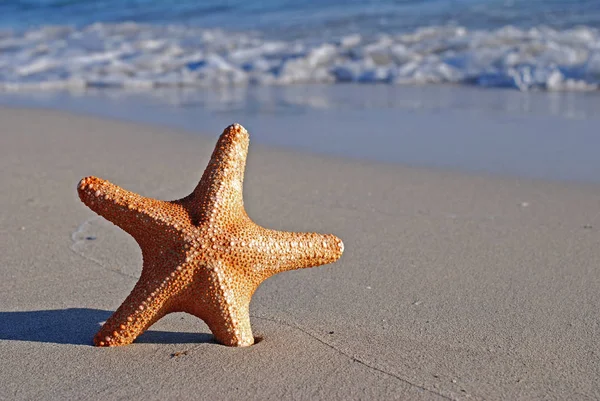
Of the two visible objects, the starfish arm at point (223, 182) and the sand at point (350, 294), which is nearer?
the sand at point (350, 294)

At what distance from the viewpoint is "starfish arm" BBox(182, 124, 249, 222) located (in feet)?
9.20

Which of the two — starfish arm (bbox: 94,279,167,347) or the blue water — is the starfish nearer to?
starfish arm (bbox: 94,279,167,347)

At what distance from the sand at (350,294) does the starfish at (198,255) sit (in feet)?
0.39

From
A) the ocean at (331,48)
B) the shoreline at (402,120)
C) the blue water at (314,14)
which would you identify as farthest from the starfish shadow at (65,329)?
the blue water at (314,14)

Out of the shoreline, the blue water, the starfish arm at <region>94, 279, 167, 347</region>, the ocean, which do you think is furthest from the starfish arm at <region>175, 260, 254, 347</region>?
the blue water

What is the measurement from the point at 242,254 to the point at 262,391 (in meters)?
0.51

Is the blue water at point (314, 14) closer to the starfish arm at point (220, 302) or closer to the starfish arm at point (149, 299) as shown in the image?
the starfish arm at point (220, 302)

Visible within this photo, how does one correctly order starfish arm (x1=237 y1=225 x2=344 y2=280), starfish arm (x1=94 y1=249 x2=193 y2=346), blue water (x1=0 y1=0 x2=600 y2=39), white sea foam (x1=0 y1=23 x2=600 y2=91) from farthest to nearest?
blue water (x1=0 y1=0 x2=600 y2=39), white sea foam (x1=0 y1=23 x2=600 y2=91), starfish arm (x1=237 y1=225 x2=344 y2=280), starfish arm (x1=94 y1=249 x2=193 y2=346)

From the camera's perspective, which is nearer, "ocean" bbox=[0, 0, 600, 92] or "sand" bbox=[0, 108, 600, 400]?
"sand" bbox=[0, 108, 600, 400]

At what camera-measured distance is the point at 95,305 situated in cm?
332

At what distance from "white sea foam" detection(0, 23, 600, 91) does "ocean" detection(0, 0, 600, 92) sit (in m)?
0.02

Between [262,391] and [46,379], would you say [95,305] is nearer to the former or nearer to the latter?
[46,379]

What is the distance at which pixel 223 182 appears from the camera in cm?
284

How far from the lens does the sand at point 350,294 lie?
8.47ft
